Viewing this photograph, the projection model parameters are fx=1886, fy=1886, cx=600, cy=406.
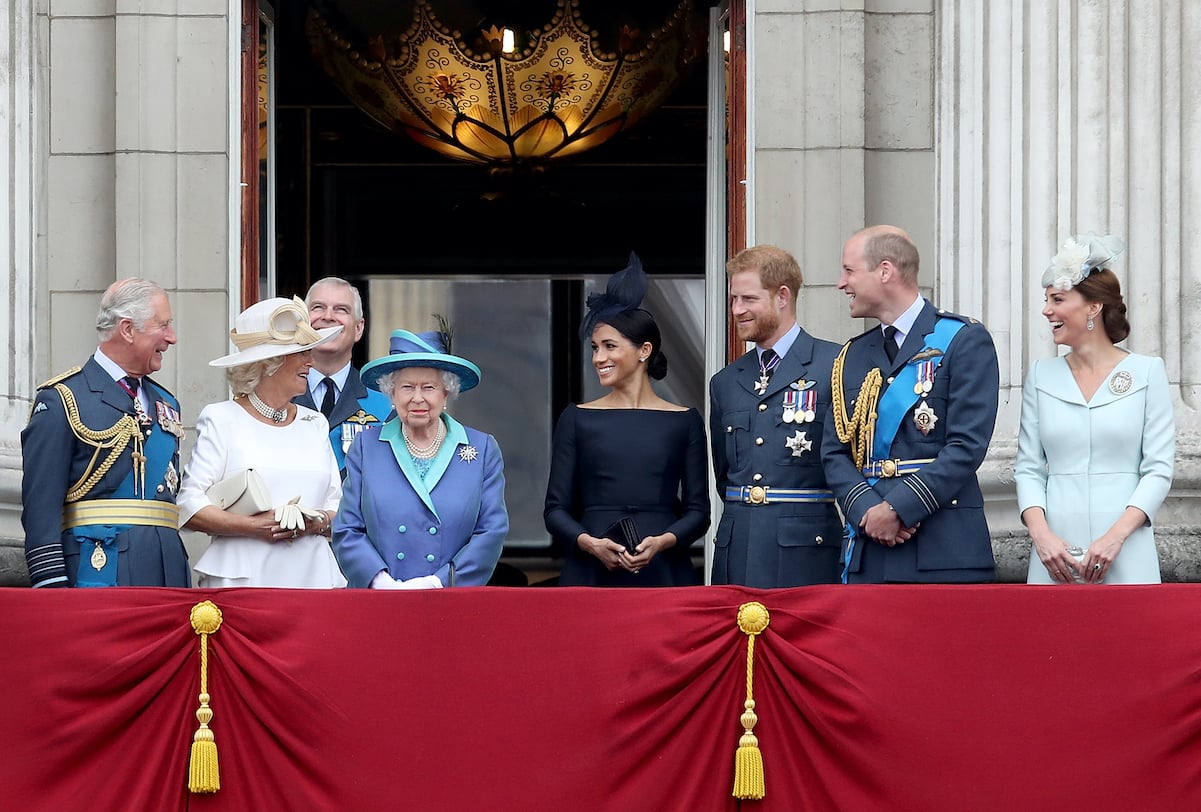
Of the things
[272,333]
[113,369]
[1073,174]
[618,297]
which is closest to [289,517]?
[272,333]

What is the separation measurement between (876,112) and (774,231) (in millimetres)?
735

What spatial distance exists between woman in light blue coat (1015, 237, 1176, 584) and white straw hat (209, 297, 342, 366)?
7.60 feet

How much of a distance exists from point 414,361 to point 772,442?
3.97 feet

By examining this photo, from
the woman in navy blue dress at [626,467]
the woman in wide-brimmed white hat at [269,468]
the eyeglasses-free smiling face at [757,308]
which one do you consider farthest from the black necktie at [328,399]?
the eyeglasses-free smiling face at [757,308]

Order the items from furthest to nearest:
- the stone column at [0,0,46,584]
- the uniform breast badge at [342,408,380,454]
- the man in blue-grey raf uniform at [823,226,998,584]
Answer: the stone column at [0,0,46,584] → the uniform breast badge at [342,408,380,454] → the man in blue-grey raf uniform at [823,226,998,584]

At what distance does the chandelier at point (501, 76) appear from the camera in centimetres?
1198

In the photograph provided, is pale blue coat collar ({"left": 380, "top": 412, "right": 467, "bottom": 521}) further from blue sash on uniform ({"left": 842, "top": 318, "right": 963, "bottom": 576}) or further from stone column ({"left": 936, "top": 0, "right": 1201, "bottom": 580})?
stone column ({"left": 936, "top": 0, "right": 1201, "bottom": 580})

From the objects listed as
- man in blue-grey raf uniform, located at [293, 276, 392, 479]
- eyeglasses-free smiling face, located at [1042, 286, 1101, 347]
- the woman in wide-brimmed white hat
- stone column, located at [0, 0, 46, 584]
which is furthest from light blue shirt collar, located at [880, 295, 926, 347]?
stone column, located at [0, 0, 46, 584]

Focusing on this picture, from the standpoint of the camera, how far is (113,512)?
19.0ft

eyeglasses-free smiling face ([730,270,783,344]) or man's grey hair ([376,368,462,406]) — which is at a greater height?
eyeglasses-free smiling face ([730,270,783,344])

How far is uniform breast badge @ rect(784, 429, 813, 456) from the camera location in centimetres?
618

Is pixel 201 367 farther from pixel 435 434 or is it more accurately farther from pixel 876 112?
pixel 876 112

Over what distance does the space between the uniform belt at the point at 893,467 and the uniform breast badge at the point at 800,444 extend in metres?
0.40

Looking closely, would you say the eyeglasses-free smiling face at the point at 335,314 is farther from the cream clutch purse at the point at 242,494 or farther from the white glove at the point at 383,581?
the white glove at the point at 383,581
